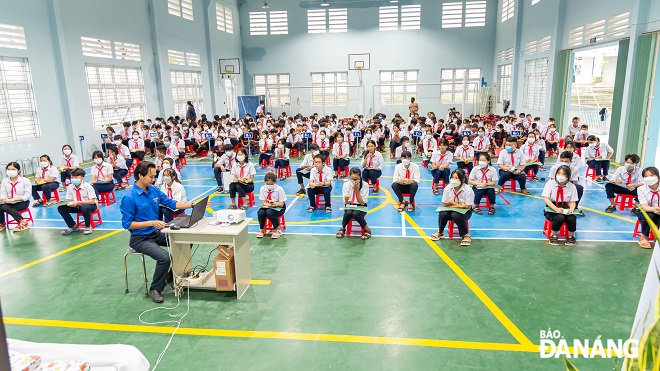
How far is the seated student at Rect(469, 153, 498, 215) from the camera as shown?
32.7ft

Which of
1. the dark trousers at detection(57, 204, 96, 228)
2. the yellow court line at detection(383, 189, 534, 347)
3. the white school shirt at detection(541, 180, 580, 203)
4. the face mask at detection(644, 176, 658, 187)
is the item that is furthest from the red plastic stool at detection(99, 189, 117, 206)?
the face mask at detection(644, 176, 658, 187)

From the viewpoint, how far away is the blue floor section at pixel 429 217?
8.72 metres

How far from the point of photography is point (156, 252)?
5.99 metres

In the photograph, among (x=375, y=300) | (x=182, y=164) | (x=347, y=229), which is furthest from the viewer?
(x=182, y=164)

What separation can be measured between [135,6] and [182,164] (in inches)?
341

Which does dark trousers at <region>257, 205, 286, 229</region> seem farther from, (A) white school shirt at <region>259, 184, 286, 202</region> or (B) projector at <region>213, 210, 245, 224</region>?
(B) projector at <region>213, 210, 245, 224</region>

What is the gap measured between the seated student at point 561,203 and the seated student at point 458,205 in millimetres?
1466

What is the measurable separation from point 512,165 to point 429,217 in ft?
12.0

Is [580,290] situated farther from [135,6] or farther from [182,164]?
[135,6]

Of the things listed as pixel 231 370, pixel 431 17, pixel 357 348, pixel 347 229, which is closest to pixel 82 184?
pixel 347 229

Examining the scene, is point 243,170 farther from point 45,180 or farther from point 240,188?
point 45,180

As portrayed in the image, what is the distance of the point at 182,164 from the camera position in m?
16.9

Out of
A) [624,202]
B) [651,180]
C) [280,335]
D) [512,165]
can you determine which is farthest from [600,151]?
[280,335]

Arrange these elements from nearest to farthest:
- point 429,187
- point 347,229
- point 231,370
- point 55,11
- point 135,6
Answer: point 231,370 → point 347,229 → point 429,187 → point 55,11 → point 135,6
